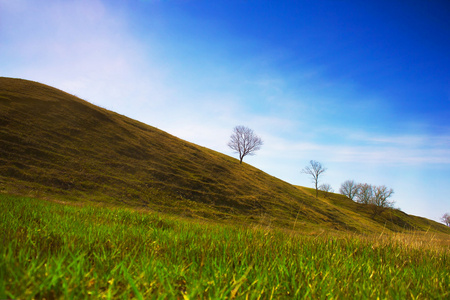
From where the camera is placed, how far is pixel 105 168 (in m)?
32.9

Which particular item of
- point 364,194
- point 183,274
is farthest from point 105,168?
point 364,194

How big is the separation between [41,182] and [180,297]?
102 feet

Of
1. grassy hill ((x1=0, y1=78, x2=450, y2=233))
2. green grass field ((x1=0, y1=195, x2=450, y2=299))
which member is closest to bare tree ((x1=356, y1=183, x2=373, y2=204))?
grassy hill ((x1=0, y1=78, x2=450, y2=233))

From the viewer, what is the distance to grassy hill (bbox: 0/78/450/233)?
85.9ft

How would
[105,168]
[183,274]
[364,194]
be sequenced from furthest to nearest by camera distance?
[364,194] < [105,168] < [183,274]

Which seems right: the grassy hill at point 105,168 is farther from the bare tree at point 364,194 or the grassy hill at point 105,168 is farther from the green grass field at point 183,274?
the bare tree at point 364,194

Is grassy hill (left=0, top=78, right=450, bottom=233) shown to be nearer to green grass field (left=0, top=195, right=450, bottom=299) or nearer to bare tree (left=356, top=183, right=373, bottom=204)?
green grass field (left=0, top=195, right=450, bottom=299)

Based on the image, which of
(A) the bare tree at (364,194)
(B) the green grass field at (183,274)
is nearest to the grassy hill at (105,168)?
(B) the green grass field at (183,274)

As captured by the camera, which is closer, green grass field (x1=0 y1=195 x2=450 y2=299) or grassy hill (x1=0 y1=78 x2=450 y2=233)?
green grass field (x1=0 y1=195 x2=450 y2=299)

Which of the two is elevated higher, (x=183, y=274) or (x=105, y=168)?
(x=183, y=274)

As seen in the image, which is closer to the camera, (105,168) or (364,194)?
(105,168)

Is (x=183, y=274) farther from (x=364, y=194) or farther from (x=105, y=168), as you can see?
(x=364, y=194)

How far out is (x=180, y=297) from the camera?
1431 mm

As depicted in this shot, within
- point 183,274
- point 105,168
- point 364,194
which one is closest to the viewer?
point 183,274
